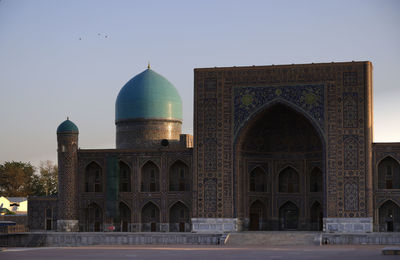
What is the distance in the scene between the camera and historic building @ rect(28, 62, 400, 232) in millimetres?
38188

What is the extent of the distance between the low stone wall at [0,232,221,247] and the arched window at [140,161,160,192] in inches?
205

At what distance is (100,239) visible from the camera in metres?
37.3

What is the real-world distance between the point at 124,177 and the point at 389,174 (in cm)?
1328

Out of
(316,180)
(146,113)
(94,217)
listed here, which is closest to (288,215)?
(316,180)

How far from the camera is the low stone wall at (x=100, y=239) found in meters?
36.7

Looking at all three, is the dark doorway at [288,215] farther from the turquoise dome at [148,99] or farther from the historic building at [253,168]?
the turquoise dome at [148,99]

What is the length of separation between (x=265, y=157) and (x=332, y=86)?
5.52 meters

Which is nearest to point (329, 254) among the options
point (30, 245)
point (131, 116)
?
point (30, 245)

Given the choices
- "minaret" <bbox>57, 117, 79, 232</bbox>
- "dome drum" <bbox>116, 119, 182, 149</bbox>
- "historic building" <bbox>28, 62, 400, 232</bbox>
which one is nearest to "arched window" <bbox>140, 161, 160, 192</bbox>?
"historic building" <bbox>28, 62, 400, 232</bbox>

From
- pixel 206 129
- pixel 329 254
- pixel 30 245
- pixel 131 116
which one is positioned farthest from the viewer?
pixel 131 116

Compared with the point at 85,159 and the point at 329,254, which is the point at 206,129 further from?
the point at 329,254

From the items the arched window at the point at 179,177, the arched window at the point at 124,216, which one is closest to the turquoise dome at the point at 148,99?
the arched window at the point at 179,177

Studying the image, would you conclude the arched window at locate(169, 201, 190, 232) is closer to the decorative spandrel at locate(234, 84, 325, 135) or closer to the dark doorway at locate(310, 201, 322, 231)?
the decorative spandrel at locate(234, 84, 325, 135)

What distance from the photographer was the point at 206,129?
39.8m
